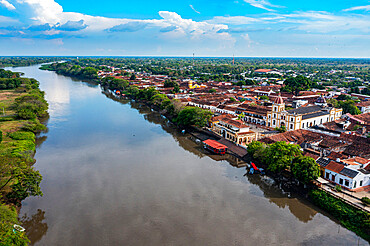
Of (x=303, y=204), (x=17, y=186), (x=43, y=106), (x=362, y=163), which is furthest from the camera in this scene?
(x=43, y=106)

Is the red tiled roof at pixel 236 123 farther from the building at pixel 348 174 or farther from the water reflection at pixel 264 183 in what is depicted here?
the building at pixel 348 174

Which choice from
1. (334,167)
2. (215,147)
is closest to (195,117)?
(215,147)

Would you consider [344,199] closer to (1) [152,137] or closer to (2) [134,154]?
(2) [134,154]

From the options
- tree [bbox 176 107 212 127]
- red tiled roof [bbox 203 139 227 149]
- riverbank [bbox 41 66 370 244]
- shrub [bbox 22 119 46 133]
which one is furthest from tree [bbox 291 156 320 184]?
shrub [bbox 22 119 46 133]

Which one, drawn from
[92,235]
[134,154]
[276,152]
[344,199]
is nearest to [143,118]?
[134,154]

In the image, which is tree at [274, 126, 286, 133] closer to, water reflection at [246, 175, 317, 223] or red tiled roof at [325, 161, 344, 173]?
water reflection at [246, 175, 317, 223]

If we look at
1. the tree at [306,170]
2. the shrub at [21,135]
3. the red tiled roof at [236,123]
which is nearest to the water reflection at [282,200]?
the tree at [306,170]

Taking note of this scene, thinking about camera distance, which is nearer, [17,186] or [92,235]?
[92,235]
